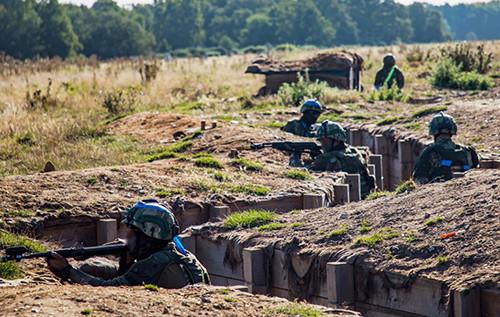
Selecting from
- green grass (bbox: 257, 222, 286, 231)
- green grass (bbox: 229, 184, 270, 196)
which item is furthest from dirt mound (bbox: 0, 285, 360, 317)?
green grass (bbox: 229, 184, 270, 196)

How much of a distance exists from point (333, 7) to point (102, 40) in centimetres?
4886

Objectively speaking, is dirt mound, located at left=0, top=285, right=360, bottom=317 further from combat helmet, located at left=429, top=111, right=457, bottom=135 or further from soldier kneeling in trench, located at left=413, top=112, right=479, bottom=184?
combat helmet, located at left=429, top=111, right=457, bottom=135

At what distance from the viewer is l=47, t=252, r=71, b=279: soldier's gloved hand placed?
9.27 meters

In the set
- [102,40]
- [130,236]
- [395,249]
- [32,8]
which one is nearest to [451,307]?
[395,249]

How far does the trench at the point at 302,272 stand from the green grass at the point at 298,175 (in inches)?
31.7

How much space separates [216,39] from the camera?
348ft

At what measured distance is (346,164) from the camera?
1584 centimetres

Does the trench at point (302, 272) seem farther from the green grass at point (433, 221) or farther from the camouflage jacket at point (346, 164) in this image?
the camouflage jacket at point (346, 164)

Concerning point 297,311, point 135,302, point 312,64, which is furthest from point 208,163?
point 312,64

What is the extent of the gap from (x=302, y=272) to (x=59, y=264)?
2.21 metres

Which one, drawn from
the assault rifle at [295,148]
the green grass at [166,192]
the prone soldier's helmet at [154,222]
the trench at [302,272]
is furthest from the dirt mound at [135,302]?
the assault rifle at [295,148]

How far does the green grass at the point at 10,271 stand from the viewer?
10656 mm

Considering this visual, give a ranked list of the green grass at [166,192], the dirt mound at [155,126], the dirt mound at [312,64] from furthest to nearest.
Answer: the dirt mound at [312,64] < the dirt mound at [155,126] < the green grass at [166,192]

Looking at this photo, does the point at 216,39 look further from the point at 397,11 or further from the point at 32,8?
the point at 32,8
